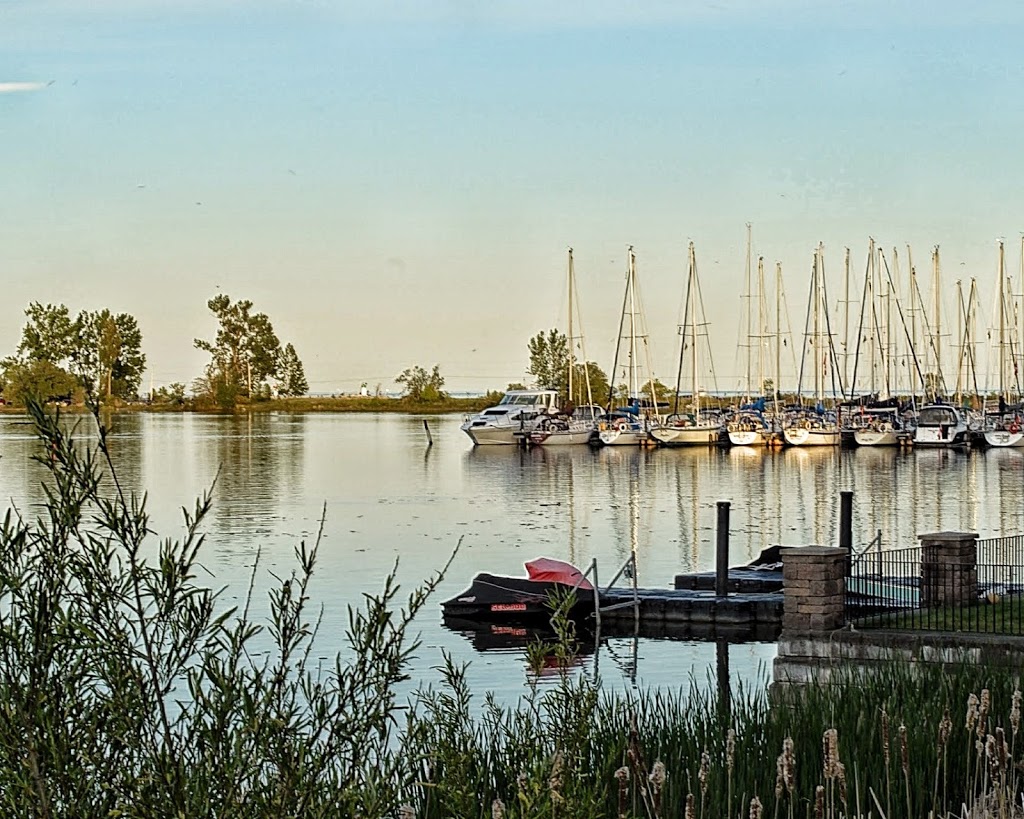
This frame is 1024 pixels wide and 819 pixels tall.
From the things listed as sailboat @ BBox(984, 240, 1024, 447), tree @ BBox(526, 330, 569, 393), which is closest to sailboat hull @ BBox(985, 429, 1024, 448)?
sailboat @ BBox(984, 240, 1024, 447)

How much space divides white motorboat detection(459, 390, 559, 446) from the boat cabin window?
92.9 ft

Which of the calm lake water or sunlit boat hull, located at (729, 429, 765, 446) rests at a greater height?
sunlit boat hull, located at (729, 429, 765, 446)

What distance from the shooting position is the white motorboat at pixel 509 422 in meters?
115

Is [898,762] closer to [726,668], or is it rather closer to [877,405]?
[726,668]

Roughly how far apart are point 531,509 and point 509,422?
5661 cm

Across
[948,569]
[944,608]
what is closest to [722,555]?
[948,569]

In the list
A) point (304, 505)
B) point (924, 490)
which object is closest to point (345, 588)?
point (304, 505)

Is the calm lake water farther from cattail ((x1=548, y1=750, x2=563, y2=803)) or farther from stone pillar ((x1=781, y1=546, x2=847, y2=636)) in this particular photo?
cattail ((x1=548, y1=750, x2=563, y2=803))

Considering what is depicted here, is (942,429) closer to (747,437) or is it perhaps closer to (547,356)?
(747,437)

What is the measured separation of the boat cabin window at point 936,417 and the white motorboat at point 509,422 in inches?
1115

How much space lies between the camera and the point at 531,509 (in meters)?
59.4

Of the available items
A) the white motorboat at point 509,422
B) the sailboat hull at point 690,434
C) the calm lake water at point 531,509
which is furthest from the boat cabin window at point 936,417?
the white motorboat at point 509,422

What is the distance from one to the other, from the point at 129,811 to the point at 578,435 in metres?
109

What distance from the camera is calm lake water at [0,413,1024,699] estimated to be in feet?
94.4
